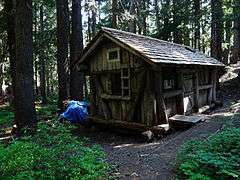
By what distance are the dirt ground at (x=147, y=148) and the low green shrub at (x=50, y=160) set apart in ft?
3.14

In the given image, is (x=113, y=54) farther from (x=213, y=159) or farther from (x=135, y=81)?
(x=213, y=159)

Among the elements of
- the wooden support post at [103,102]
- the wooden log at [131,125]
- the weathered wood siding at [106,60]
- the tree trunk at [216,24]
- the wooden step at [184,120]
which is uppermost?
the tree trunk at [216,24]

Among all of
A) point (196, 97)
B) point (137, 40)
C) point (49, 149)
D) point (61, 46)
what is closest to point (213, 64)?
point (196, 97)

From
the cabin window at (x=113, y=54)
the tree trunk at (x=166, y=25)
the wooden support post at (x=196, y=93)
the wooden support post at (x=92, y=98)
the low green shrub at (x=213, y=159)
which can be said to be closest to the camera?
the low green shrub at (x=213, y=159)

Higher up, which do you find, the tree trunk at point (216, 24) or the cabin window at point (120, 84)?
the tree trunk at point (216, 24)

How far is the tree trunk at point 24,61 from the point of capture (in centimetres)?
1139

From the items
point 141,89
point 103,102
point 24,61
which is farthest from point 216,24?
point 24,61

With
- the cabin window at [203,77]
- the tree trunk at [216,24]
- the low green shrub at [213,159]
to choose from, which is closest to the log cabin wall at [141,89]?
the cabin window at [203,77]

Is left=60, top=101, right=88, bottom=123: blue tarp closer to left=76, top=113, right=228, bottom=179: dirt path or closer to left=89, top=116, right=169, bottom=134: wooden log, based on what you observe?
left=89, top=116, right=169, bottom=134: wooden log

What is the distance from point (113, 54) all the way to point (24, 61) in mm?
4437

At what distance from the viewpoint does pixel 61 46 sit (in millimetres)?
19281

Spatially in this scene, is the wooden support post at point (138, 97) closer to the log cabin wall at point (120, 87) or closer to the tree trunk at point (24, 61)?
the log cabin wall at point (120, 87)

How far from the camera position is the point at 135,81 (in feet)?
45.2

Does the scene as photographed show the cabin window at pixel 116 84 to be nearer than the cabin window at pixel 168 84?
No
